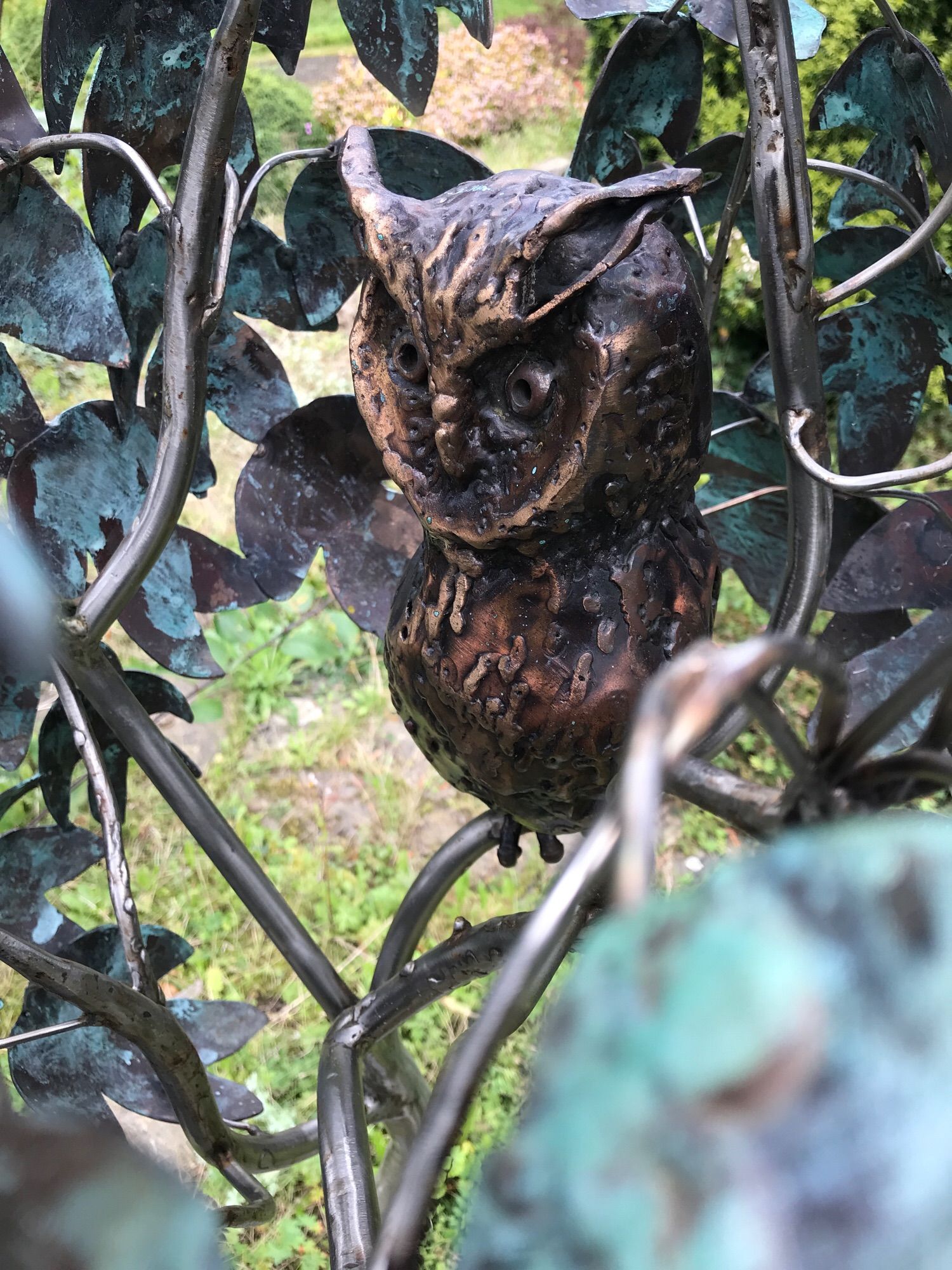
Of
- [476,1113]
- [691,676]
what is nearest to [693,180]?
[691,676]

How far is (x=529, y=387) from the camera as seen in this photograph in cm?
38

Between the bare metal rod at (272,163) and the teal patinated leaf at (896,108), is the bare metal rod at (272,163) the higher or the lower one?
the lower one

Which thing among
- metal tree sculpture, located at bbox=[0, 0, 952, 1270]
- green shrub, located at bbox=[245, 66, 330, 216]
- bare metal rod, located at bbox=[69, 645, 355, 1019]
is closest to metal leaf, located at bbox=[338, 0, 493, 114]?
metal tree sculpture, located at bbox=[0, 0, 952, 1270]

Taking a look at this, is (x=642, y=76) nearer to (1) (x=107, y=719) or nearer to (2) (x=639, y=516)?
(2) (x=639, y=516)

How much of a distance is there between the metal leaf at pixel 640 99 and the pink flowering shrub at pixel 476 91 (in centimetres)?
220

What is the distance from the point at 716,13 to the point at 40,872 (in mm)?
656

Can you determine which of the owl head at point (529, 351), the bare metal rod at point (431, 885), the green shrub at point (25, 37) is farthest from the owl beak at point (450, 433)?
the green shrub at point (25, 37)

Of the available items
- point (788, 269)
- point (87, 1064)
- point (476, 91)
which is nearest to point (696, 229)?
point (788, 269)

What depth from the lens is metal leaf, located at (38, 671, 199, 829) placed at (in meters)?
0.64

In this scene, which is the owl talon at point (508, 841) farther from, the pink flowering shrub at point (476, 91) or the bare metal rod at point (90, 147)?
the pink flowering shrub at point (476, 91)

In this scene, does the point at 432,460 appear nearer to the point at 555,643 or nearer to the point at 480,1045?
the point at 555,643

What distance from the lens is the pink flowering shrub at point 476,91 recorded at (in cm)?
268

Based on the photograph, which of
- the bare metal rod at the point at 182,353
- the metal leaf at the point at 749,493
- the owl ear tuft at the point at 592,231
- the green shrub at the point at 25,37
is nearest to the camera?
the owl ear tuft at the point at 592,231

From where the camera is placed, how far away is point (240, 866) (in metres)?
0.56
